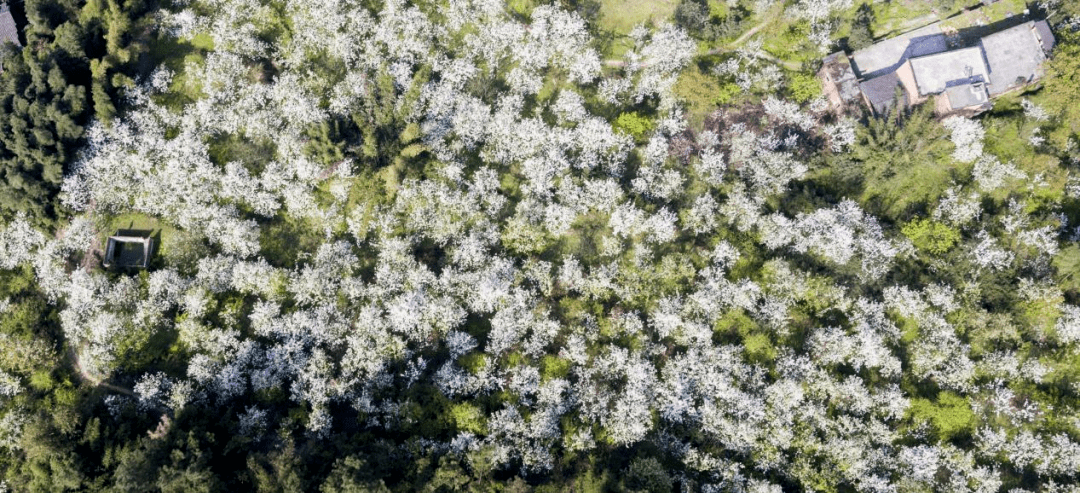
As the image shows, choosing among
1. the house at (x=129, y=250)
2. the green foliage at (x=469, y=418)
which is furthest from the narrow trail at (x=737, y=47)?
the house at (x=129, y=250)

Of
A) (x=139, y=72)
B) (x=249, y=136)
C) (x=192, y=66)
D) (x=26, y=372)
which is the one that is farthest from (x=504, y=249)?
(x=26, y=372)

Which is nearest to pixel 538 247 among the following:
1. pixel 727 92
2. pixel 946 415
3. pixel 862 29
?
pixel 727 92

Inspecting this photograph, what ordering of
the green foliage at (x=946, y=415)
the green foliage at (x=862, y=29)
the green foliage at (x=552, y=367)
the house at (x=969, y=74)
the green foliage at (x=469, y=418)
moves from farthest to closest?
the green foliage at (x=862, y=29) < the house at (x=969, y=74) < the green foliage at (x=946, y=415) < the green foliage at (x=552, y=367) < the green foliage at (x=469, y=418)

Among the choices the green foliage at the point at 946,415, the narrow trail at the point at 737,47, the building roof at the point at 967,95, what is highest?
the narrow trail at the point at 737,47

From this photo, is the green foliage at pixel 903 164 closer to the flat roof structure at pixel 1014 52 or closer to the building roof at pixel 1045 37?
the flat roof structure at pixel 1014 52

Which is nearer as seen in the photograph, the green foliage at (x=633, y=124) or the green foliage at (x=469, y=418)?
the green foliage at (x=469, y=418)

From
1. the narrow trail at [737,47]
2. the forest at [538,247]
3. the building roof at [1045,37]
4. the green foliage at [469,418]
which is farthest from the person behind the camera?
the narrow trail at [737,47]

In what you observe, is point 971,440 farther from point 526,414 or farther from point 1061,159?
point 526,414

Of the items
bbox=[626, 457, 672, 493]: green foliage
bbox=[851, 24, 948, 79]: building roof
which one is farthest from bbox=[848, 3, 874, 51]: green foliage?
bbox=[626, 457, 672, 493]: green foliage
